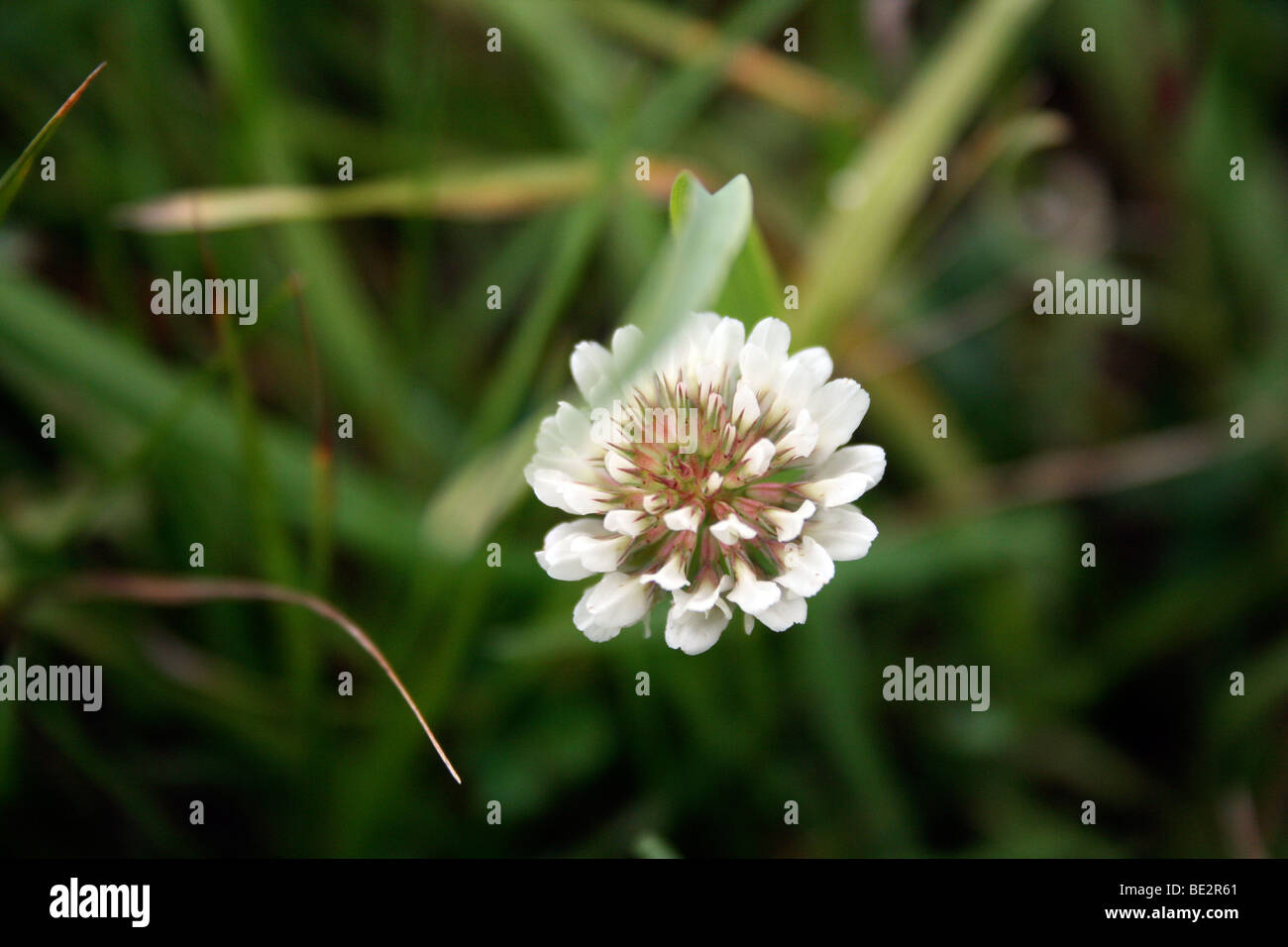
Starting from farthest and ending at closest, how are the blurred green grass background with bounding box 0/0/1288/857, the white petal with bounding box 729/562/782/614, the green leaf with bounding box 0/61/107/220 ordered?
the blurred green grass background with bounding box 0/0/1288/857
the green leaf with bounding box 0/61/107/220
the white petal with bounding box 729/562/782/614

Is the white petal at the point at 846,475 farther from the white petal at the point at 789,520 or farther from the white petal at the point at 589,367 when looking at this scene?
the white petal at the point at 589,367

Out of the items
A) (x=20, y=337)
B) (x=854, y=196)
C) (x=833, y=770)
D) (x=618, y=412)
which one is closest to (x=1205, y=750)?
(x=833, y=770)

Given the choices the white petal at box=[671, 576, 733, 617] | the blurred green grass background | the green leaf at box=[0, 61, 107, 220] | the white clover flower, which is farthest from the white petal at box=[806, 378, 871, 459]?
the green leaf at box=[0, 61, 107, 220]

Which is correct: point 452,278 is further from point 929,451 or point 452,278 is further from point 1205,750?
point 1205,750

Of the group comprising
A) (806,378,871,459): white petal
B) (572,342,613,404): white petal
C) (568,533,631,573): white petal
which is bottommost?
(568,533,631,573): white petal

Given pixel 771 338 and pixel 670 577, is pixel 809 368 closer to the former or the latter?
pixel 771 338

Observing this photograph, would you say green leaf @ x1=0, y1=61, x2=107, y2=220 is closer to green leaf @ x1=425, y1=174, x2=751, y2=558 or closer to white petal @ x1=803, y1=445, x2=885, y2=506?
green leaf @ x1=425, y1=174, x2=751, y2=558
